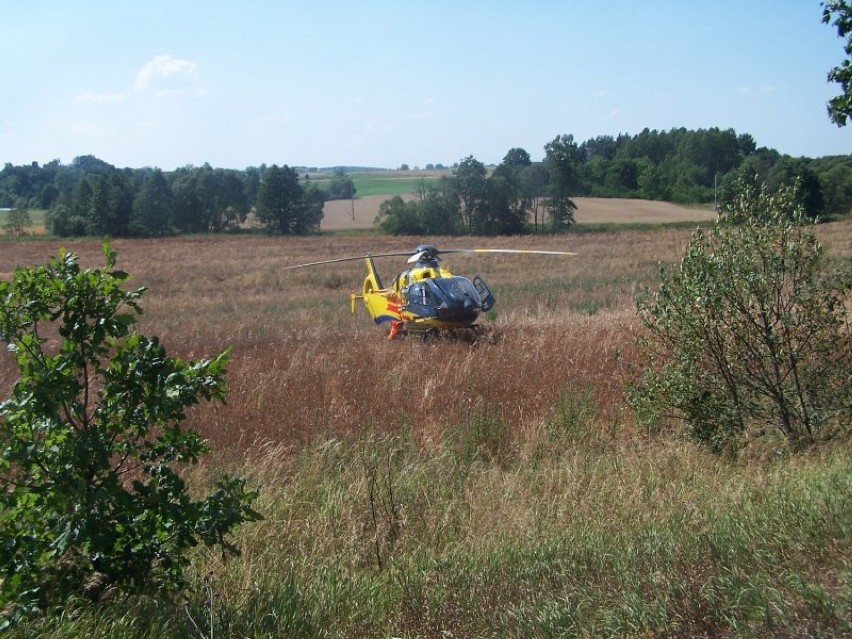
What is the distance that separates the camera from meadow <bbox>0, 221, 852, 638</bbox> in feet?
12.1

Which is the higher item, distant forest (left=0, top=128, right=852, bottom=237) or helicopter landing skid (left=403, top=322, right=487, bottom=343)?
distant forest (left=0, top=128, right=852, bottom=237)

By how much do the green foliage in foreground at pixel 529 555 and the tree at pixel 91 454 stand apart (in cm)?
26

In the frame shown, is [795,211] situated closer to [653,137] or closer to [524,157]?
[524,157]

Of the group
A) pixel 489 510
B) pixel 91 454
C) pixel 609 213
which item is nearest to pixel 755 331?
pixel 489 510

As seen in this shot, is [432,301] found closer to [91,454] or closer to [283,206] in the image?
[91,454]

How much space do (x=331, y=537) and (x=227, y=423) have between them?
337 cm

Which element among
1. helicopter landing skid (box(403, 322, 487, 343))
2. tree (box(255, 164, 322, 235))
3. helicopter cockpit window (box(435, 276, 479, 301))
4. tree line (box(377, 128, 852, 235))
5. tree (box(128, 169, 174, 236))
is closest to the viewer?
helicopter landing skid (box(403, 322, 487, 343))

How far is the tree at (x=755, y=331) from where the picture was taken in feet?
24.1

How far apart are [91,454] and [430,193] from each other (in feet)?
209

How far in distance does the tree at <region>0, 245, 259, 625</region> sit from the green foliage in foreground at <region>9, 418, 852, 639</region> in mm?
263

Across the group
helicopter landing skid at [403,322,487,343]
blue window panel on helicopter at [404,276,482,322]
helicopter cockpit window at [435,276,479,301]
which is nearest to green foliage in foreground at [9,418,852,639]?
helicopter landing skid at [403,322,487,343]

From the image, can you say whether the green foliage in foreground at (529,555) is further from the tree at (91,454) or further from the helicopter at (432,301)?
the helicopter at (432,301)

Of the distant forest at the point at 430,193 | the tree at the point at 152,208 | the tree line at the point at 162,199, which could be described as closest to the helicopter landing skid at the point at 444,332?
the distant forest at the point at 430,193

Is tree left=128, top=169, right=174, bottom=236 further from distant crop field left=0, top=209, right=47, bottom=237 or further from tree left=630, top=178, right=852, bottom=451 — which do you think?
tree left=630, top=178, right=852, bottom=451
